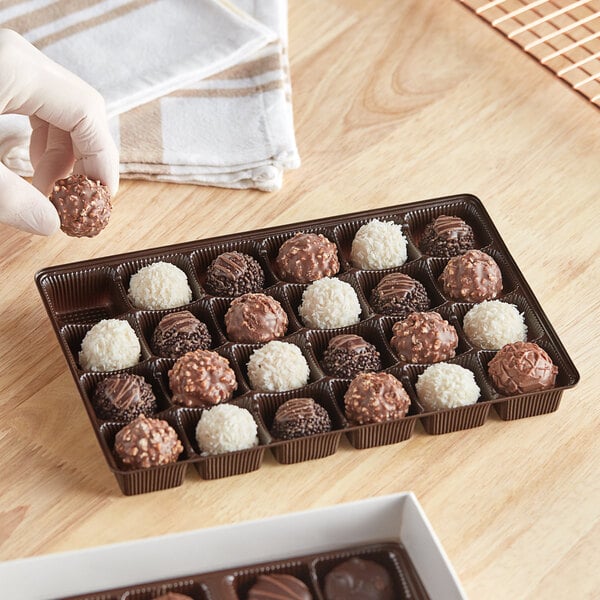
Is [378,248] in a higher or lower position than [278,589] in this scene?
higher

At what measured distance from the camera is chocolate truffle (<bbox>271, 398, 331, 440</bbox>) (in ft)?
5.54

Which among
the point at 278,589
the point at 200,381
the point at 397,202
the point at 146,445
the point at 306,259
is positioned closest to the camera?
the point at 278,589

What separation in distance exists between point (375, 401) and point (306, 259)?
348 millimetres

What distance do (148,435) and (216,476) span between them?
5.4 inches

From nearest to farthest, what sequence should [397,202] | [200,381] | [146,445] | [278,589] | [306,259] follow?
[278,589]
[146,445]
[200,381]
[306,259]
[397,202]

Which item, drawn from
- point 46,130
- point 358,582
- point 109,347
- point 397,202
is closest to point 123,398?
point 109,347

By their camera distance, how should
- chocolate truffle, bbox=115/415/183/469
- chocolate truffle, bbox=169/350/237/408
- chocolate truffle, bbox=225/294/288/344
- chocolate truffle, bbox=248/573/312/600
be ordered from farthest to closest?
chocolate truffle, bbox=225/294/288/344 → chocolate truffle, bbox=169/350/237/408 → chocolate truffle, bbox=115/415/183/469 → chocolate truffle, bbox=248/573/312/600

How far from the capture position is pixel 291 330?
1887 millimetres

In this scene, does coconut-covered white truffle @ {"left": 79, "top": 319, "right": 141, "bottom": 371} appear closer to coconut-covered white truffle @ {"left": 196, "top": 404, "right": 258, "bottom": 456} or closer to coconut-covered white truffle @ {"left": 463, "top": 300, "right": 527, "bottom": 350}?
coconut-covered white truffle @ {"left": 196, "top": 404, "right": 258, "bottom": 456}

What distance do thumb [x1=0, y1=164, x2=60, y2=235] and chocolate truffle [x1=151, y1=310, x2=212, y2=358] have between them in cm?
24

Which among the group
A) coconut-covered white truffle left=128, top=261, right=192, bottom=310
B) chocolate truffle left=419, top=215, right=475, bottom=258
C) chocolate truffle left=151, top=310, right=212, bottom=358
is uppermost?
chocolate truffle left=419, top=215, right=475, bottom=258

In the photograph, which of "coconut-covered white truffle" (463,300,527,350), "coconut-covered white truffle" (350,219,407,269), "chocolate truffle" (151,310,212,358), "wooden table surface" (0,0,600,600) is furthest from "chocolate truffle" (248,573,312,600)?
"coconut-covered white truffle" (350,219,407,269)

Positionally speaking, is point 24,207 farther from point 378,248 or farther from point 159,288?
point 378,248

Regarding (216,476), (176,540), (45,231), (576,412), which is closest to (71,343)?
(45,231)
